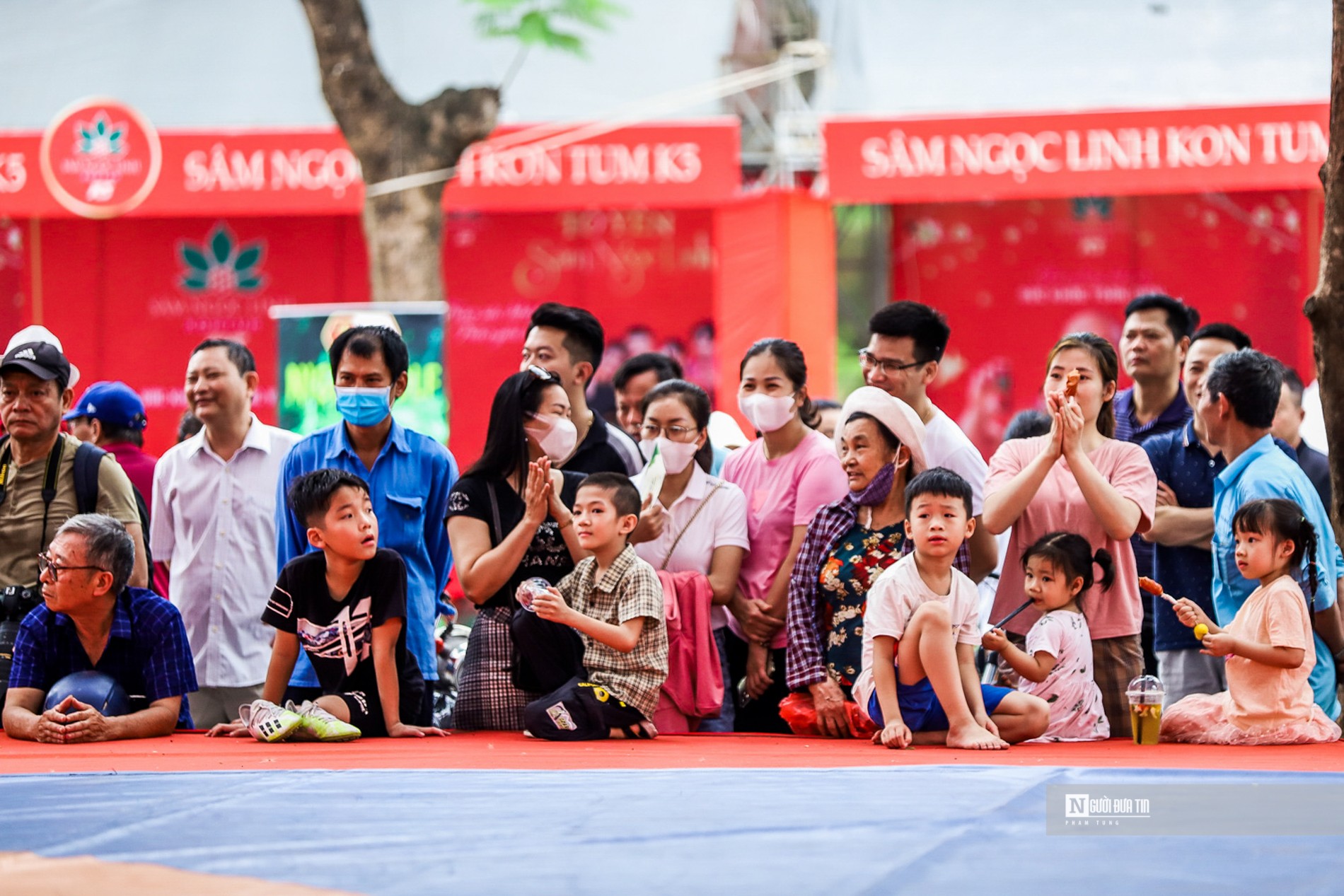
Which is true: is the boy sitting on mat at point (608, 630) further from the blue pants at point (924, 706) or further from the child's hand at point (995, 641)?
the child's hand at point (995, 641)

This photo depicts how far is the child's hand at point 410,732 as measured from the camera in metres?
5.26

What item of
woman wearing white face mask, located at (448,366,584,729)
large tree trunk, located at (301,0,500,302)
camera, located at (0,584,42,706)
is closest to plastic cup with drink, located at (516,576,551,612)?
woman wearing white face mask, located at (448,366,584,729)

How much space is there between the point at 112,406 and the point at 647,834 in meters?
4.31

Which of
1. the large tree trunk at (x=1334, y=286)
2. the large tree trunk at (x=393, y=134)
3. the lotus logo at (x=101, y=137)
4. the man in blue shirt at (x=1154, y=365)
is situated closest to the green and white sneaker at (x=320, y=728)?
the man in blue shirt at (x=1154, y=365)

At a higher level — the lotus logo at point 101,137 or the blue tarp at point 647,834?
the lotus logo at point 101,137

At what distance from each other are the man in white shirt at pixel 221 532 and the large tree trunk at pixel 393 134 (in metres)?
5.84

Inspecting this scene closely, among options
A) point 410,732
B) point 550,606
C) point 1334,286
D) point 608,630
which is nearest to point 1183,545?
point 1334,286

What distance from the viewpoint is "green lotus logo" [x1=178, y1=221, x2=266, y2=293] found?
14.9 m

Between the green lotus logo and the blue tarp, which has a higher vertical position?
the green lotus logo

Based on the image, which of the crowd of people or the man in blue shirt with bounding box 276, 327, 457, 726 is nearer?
the crowd of people

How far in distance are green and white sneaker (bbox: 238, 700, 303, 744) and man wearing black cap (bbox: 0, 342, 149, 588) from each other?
78cm

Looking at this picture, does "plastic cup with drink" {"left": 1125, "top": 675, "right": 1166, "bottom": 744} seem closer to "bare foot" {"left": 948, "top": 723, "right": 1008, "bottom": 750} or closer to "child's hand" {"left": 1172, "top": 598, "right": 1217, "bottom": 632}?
"child's hand" {"left": 1172, "top": 598, "right": 1217, "bottom": 632}

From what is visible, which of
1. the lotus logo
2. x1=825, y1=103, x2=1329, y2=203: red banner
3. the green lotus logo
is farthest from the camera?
the green lotus logo

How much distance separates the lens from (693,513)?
18.8 ft
